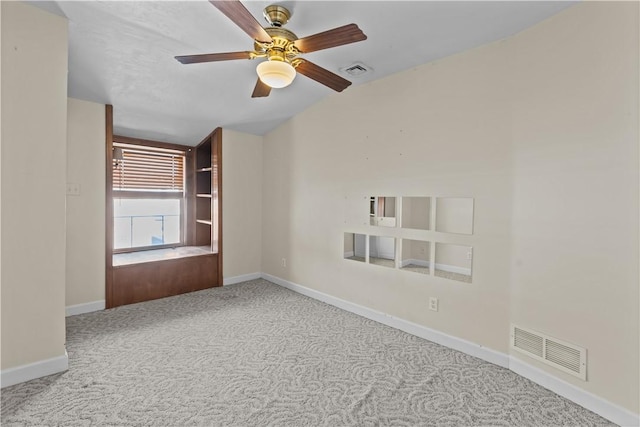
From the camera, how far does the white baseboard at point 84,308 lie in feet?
10.2

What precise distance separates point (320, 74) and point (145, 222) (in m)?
3.52

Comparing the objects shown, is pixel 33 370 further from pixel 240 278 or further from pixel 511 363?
pixel 511 363

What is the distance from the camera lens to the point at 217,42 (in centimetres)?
230

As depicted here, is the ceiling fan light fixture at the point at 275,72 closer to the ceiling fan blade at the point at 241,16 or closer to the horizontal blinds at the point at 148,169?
the ceiling fan blade at the point at 241,16

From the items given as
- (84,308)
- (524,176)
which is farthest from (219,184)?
(524,176)

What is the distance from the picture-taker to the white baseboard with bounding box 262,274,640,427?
68.5 inches

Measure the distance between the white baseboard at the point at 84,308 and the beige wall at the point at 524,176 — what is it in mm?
2673

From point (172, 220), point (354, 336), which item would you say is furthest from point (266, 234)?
point (354, 336)

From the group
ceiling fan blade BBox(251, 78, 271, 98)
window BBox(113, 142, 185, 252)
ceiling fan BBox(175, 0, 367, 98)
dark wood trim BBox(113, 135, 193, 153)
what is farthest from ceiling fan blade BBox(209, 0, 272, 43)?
dark wood trim BBox(113, 135, 193, 153)

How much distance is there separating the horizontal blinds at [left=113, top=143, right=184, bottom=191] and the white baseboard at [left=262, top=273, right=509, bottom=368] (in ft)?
8.38

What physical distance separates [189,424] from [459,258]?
236 cm

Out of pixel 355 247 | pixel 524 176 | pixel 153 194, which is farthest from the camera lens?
pixel 153 194

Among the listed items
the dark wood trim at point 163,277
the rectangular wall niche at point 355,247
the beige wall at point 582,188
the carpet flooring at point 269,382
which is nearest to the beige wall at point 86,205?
the dark wood trim at point 163,277

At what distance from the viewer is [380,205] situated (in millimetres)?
3168
